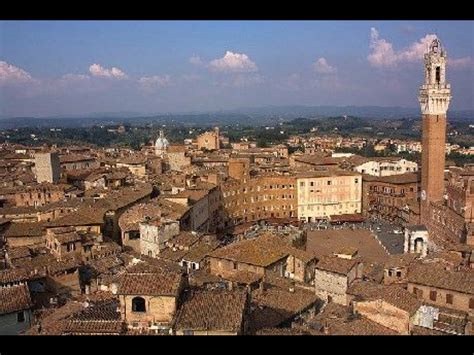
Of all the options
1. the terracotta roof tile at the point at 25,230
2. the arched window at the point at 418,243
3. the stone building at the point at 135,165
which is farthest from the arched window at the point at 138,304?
the stone building at the point at 135,165

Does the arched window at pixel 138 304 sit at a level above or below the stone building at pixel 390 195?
above

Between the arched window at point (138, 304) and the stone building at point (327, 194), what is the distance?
83.1 ft

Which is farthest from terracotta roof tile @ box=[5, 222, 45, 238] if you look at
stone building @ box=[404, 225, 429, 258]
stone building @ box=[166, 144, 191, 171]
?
stone building @ box=[166, 144, 191, 171]

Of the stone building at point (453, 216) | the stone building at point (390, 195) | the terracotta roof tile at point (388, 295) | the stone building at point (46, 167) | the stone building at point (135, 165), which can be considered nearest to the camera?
the terracotta roof tile at point (388, 295)

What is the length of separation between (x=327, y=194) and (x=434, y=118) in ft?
31.6

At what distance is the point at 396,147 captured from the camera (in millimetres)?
64625

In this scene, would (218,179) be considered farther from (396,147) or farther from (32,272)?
(396,147)

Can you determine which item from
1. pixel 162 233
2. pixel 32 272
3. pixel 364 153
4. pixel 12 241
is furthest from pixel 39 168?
pixel 364 153

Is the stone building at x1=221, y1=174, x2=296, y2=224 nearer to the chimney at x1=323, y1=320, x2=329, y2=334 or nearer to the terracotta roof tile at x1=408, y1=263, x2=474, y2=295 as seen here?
the terracotta roof tile at x1=408, y1=263, x2=474, y2=295

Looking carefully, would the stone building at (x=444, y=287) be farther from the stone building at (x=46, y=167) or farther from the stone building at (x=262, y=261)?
the stone building at (x=46, y=167)

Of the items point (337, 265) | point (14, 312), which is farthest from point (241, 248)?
point (14, 312)

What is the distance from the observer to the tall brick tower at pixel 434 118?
25.5 m

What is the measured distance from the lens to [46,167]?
29.6 m
